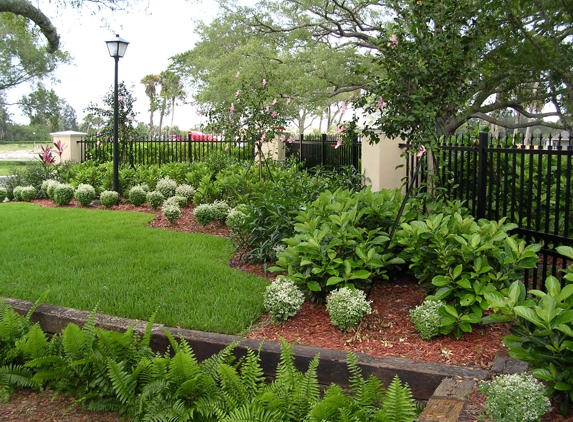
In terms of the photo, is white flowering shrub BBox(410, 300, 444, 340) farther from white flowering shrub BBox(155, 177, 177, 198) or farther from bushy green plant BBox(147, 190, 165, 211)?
white flowering shrub BBox(155, 177, 177, 198)

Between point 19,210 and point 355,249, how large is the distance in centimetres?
924

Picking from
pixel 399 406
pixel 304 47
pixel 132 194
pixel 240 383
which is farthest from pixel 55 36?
pixel 304 47

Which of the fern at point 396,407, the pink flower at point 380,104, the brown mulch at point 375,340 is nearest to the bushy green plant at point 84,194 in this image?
the brown mulch at point 375,340

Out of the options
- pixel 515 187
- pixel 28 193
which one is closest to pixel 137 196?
pixel 28 193

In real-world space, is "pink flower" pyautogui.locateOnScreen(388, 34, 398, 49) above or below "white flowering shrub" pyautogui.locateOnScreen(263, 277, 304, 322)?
above

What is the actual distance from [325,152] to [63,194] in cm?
616

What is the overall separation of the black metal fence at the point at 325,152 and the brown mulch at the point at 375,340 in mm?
4858

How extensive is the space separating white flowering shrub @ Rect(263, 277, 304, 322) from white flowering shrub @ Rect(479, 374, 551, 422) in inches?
80.4

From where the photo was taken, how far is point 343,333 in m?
4.66

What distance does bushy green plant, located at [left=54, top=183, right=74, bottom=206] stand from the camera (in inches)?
498

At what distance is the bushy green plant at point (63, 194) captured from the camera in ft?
41.5

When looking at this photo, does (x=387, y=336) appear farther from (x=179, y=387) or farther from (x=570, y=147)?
(x=570, y=147)

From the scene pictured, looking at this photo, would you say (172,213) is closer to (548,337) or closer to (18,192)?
(18,192)

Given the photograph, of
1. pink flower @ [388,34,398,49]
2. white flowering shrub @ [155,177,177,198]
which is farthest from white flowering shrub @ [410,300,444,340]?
white flowering shrub @ [155,177,177,198]
